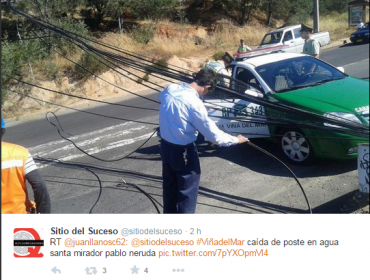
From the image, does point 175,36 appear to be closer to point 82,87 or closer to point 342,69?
point 342,69

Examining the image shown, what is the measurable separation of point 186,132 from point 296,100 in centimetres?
151

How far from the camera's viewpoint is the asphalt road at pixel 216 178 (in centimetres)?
471

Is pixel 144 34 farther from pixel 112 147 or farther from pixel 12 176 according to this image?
pixel 12 176

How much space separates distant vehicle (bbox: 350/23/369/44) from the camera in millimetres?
3590

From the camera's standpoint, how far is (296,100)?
4699mm

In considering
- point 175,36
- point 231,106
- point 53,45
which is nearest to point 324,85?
point 231,106

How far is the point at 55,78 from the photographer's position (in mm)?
13062

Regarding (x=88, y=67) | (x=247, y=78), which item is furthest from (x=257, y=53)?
(x=88, y=67)

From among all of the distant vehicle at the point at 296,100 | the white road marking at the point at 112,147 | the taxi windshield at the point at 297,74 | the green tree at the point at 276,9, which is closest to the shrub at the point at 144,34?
the white road marking at the point at 112,147

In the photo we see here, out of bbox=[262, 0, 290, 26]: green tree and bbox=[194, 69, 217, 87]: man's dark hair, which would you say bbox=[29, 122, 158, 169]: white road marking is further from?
bbox=[194, 69, 217, 87]: man's dark hair

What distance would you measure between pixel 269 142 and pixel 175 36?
3.26 metres

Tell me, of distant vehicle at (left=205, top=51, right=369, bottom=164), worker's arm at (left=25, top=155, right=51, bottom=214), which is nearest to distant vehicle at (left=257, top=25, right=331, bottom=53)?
distant vehicle at (left=205, top=51, right=369, bottom=164)

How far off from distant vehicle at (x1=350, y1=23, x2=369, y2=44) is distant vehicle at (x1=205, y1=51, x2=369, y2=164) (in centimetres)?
38

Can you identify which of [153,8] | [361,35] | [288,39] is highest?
[153,8]
